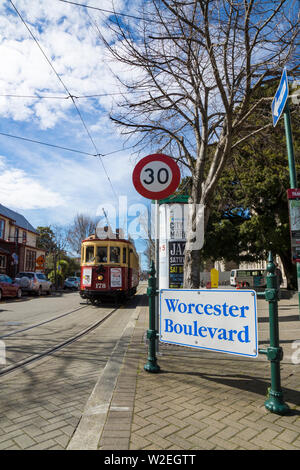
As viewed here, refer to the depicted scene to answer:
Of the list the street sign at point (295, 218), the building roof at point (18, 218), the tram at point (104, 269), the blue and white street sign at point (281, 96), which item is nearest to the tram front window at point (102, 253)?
the tram at point (104, 269)

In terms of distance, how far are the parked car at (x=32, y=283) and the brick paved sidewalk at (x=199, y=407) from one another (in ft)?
65.2

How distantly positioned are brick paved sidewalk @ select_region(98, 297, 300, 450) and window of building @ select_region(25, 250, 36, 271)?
133 feet

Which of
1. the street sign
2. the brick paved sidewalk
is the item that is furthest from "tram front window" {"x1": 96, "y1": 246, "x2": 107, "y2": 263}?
the street sign

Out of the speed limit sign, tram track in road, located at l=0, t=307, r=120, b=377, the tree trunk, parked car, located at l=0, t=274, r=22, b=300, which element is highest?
the speed limit sign

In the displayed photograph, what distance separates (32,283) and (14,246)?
56.9 ft

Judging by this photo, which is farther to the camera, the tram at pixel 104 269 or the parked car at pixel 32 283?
the parked car at pixel 32 283

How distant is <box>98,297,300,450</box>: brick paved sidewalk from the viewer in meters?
2.54

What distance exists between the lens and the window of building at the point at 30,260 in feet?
140

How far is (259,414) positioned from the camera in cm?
307

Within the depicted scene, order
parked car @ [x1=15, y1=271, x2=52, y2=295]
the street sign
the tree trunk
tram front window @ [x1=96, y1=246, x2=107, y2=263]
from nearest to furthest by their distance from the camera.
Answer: the street sign, tram front window @ [x1=96, y1=246, x2=107, y2=263], the tree trunk, parked car @ [x1=15, y1=271, x2=52, y2=295]

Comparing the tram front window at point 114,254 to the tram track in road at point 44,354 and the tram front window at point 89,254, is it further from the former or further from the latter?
the tram track in road at point 44,354

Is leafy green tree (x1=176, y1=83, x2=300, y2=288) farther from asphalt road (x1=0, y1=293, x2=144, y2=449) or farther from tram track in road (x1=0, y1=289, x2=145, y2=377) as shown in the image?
asphalt road (x1=0, y1=293, x2=144, y2=449)

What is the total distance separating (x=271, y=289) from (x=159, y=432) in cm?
161
